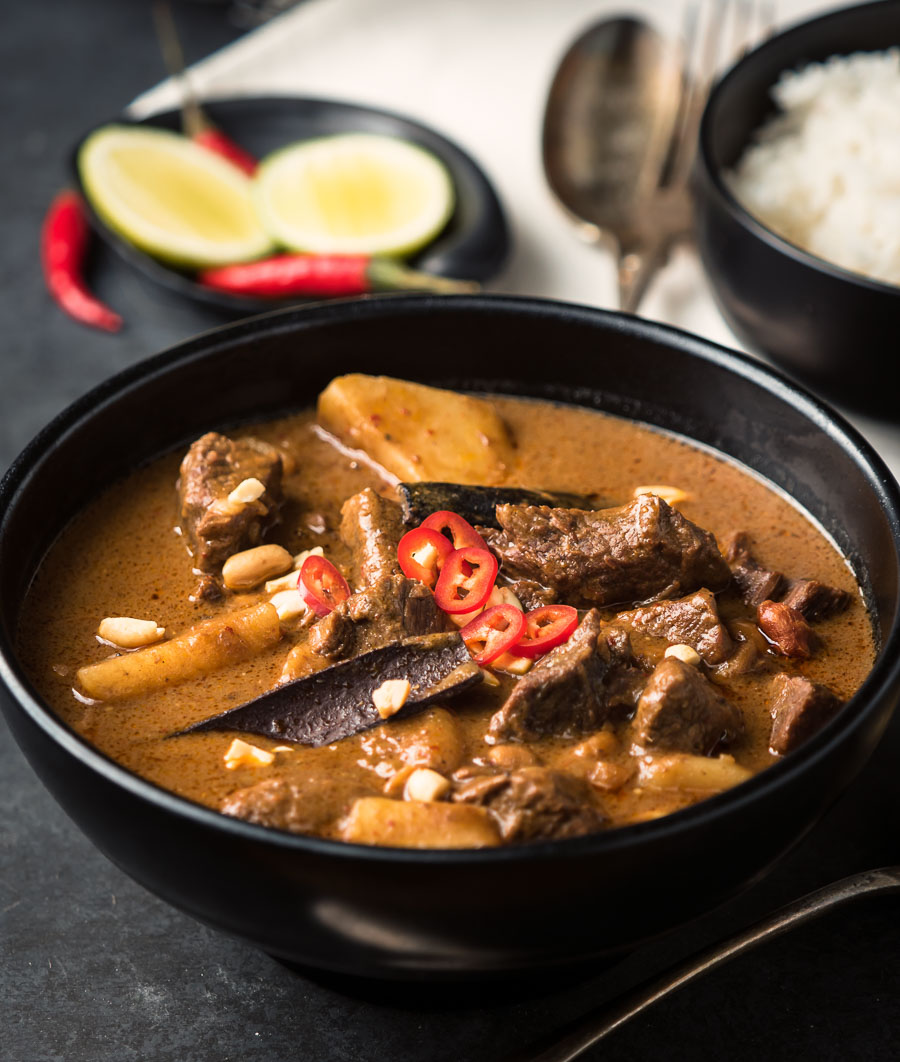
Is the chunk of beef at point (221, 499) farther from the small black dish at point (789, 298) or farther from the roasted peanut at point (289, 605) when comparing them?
the small black dish at point (789, 298)


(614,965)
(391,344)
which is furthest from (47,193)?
(614,965)

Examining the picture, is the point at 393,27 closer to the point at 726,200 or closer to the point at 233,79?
the point at 233,79

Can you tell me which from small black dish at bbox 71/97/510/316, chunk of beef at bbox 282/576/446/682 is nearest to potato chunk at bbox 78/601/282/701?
chunk of beef at bbox 282/576/446/682

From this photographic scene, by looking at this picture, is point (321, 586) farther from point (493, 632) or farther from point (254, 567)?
point (493, 632)

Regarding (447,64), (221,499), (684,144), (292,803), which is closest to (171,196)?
(447,64)

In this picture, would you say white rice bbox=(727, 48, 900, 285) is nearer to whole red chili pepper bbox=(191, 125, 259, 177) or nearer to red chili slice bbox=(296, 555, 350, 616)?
whole red chili pepper bbox=(191, 125, 259, 177)

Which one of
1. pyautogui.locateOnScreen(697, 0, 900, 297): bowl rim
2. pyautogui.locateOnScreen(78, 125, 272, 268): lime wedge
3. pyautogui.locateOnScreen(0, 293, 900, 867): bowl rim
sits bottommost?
pyautogui.locateOnScreen(78, 125, 272, 268): lime wedge

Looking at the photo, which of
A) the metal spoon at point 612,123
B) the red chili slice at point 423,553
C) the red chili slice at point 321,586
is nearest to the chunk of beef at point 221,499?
the red chili slice at point 321,586
